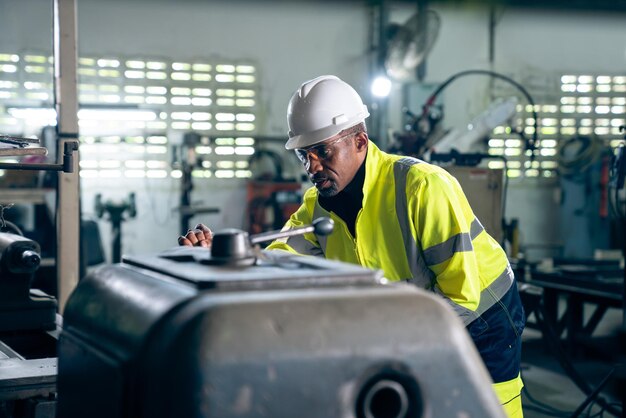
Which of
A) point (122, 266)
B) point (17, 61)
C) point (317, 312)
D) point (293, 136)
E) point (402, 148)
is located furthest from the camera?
point (17, 61)

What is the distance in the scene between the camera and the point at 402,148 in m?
5.82

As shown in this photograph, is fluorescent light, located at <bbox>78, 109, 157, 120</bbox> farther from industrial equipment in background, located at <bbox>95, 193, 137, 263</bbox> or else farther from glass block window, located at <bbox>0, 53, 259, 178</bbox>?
industrial equipment in background, located at <bbox>95, 193, 137, 263</bbox>

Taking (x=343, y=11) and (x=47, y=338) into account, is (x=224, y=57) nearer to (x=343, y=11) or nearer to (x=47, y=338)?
(x=343, y=11)

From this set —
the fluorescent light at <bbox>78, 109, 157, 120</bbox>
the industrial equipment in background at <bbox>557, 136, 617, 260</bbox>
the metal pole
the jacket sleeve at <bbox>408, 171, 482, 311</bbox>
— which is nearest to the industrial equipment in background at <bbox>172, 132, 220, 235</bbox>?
the fluorescent light at <bbox>78, 109, 157, 120</bbox>

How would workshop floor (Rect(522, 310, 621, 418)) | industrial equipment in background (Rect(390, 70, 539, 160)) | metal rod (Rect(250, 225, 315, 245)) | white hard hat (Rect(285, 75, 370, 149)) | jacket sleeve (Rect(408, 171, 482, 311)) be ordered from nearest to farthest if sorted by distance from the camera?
1. metal rod (Rect(250, 225, 315, 245))
2. jacket sleeve (Rect(408, 171, 482, 311))
3. white hard hat (Rect(285, 75, 370, 149))
4. workshop floor (Rect(522, 310, 621, 418))
5. industrial equipment in background (Rect(390, 70, 539, 160))

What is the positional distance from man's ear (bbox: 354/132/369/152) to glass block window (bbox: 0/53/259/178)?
5124 millimetres

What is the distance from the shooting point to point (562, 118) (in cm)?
839

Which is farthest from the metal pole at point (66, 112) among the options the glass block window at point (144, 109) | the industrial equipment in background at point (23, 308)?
the glass block window at point (144, 109)

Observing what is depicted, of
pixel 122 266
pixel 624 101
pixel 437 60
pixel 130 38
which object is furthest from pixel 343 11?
pixel 122 266

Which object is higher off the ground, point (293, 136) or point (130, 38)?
point (130, 38)

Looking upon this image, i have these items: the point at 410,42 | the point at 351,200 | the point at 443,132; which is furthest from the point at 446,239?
the point at 410,42

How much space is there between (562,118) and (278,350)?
8016mm

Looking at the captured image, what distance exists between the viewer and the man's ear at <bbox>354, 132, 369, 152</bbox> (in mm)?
1935

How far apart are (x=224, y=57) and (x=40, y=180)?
2235 mm
